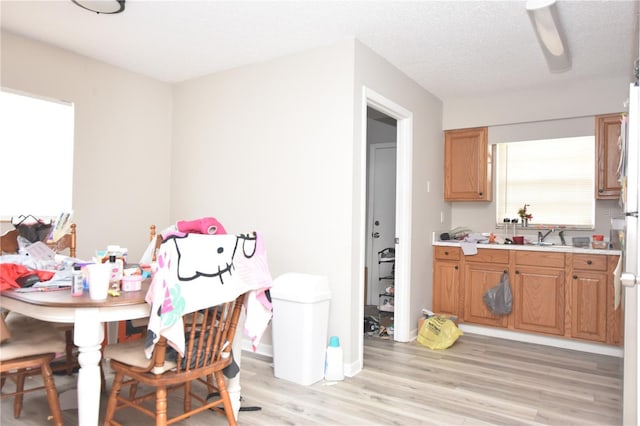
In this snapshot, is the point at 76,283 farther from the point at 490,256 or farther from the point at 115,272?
the point at 490,256

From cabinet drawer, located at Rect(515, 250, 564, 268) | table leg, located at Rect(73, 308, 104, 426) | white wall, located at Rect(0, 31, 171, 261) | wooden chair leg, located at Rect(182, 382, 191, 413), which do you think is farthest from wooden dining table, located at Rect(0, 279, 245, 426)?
cabinet drawer, located at Rect(515, 250, 564, 268)

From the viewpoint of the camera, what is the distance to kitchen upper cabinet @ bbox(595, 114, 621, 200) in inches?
158

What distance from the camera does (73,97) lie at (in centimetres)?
362

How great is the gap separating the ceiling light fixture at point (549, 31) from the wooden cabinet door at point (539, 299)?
1866 millimetres

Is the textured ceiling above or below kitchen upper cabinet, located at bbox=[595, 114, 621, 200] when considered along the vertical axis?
above

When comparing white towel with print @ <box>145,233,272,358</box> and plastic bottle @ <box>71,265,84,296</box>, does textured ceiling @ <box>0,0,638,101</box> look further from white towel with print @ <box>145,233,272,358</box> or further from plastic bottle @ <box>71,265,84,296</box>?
plastic bottle @ <box>71,265,84,296</box>

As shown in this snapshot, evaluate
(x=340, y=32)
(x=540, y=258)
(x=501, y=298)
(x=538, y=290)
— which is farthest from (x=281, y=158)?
(x=538, y=290)

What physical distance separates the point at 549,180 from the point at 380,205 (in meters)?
1.97

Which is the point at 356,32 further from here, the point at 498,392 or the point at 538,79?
the point at 498,392

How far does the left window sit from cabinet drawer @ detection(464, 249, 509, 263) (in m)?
3.76

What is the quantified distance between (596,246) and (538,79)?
64.0 inches

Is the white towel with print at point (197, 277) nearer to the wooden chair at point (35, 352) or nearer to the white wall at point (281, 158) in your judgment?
the wooden chair at point (35, 352)

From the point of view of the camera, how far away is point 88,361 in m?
1.80

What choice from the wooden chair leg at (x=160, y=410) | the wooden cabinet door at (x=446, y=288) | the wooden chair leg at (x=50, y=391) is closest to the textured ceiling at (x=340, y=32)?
the wooden cabinet door at (x=446, y=288)
